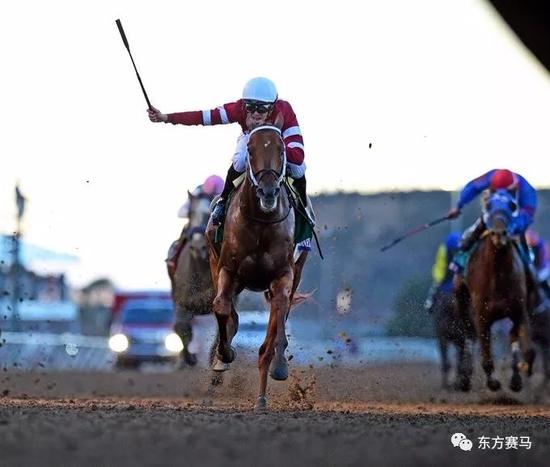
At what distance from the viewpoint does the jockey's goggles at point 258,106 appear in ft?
43.4

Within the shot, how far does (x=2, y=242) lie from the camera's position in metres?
20.6

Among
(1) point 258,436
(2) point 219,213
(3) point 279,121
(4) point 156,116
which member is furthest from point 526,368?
(1) point 258,436

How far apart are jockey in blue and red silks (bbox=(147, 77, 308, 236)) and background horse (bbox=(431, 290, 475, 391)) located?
6.14m

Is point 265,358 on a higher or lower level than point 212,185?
lower

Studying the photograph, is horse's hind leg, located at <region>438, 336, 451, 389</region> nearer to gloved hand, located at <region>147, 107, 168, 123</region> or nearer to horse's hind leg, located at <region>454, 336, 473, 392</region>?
horse's hind leg, located at <region>454, 336, 473, 392</region>

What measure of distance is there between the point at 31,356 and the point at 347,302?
13.7 m

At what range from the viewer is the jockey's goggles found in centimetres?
1324

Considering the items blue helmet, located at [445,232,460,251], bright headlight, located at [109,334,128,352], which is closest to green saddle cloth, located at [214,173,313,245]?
blue helmet, located at [445,232,460,251]

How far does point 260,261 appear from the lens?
1313 centimetres

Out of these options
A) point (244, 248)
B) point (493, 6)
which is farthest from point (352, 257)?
point (493, 6)

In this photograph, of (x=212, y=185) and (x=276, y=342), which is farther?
(x=212, y=185)

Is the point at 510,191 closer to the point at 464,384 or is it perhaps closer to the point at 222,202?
the point at 464,384

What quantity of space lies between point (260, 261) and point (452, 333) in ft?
26.4

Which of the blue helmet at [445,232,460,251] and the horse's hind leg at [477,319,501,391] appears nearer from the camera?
the horse's hind leg at [477,319,501,391]
